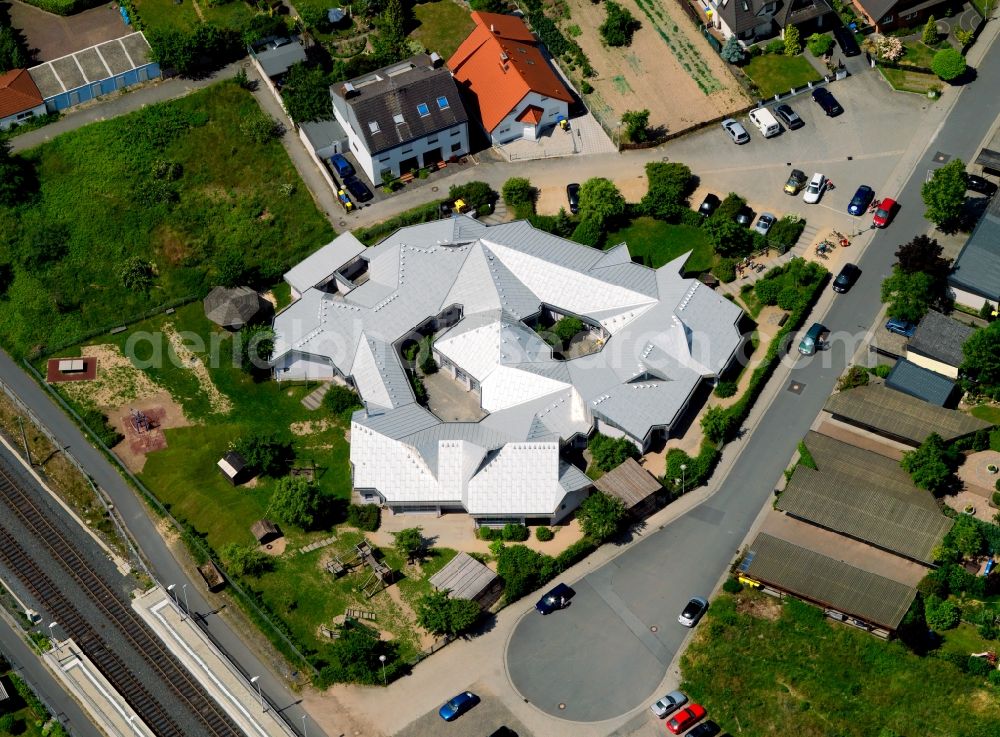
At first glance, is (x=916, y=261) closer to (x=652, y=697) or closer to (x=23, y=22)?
(x=652, y=697)

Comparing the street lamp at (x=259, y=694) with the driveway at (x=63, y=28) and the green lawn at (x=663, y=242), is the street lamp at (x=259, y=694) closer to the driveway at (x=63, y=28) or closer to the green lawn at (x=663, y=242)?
the green lawn at (x=663, y=242)

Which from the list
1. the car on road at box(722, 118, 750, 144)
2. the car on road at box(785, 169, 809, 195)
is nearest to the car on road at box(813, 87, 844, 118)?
the car on road at box(722, 118, 750, 144)

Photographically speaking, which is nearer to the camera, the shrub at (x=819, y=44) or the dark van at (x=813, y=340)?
the dark van at (x=813, y=340)

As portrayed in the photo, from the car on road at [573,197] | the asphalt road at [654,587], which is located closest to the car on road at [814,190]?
the asphalt road at [654,587]

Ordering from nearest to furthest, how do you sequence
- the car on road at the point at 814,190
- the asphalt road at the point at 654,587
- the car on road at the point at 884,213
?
the asphalt road at the point at 654,587, the car on road at the point at 884,213, the car on road at the point at 814,190

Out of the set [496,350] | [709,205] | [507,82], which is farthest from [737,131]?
[496,350]

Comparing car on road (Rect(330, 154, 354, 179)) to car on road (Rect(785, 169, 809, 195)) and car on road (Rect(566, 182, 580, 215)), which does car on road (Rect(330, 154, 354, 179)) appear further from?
car on road (Rect(785, 169, 809, 195))

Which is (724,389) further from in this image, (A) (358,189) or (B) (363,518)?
(A) (358,189)
